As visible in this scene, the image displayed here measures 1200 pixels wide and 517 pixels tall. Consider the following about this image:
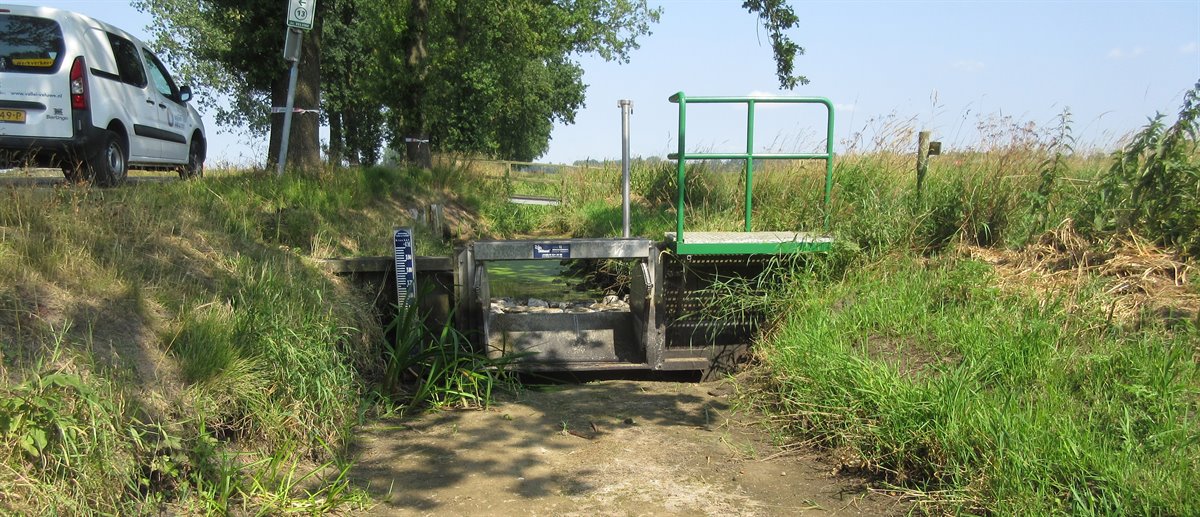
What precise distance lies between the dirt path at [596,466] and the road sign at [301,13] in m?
5.09

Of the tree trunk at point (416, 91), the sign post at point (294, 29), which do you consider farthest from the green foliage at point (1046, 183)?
the tree trunk at point (416, 91)

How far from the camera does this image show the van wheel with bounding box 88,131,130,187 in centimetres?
745

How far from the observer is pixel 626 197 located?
7207mm

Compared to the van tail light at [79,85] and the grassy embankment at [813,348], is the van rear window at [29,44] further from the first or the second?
the grassy embankment at [813,348]

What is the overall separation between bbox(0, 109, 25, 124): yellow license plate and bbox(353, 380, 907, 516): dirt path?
14.5 feet

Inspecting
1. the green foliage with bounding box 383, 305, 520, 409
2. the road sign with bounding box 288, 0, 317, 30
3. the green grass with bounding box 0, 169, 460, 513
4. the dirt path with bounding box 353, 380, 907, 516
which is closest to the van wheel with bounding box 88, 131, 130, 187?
the green grass with bounding box 0, 169, 460, 513

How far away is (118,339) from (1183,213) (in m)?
6.56

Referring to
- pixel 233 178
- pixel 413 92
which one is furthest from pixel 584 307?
pixel 413 92

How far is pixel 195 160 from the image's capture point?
10383mm

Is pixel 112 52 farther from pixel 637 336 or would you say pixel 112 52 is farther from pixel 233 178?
pixel 637 336

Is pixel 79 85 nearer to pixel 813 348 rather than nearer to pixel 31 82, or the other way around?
pixel 31 82

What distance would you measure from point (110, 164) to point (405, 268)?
3.18 meters

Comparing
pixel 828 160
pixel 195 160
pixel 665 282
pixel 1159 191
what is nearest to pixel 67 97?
pixel 195 160

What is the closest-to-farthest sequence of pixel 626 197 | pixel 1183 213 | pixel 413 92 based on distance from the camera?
pixel 1183 213 < pixel 626 197 < pixel 413 92
